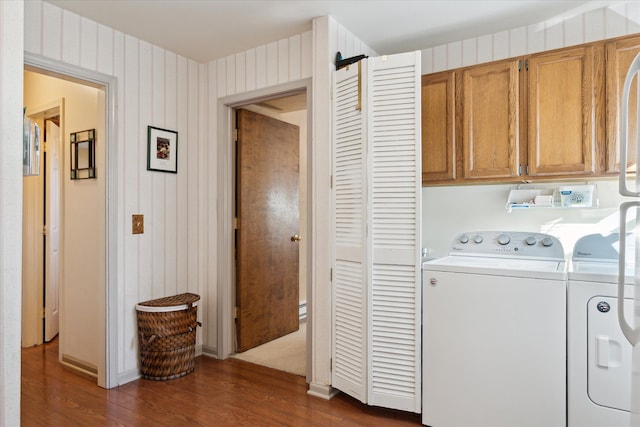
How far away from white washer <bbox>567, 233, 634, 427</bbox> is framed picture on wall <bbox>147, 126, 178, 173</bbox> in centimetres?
285

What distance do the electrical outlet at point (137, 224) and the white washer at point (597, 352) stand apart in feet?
9.19

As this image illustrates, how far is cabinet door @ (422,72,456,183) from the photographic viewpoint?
281 centimetres

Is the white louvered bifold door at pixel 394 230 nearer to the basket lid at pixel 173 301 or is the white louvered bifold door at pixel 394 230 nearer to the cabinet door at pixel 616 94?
the cabinet door at pixel 616 94

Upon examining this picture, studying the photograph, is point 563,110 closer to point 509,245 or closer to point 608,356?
point 509,245

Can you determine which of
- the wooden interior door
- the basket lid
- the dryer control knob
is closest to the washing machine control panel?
the dryer control knob

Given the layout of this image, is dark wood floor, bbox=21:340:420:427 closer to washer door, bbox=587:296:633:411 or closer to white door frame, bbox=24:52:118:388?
white door frame, bbox=24:52:118:388

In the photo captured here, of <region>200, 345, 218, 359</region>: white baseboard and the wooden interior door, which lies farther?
the wooden interior door

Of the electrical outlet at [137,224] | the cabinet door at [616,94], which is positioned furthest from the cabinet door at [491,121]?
the electrical outlet at [137,224]

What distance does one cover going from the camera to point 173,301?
3.11 metres

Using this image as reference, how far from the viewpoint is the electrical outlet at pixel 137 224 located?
3.04 m

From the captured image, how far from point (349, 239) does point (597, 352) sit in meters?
1.39

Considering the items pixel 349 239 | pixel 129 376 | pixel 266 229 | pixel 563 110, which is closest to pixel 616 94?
pixel 563 110

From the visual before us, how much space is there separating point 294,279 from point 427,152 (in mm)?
1995

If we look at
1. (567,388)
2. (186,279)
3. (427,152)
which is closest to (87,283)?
(186,279)
